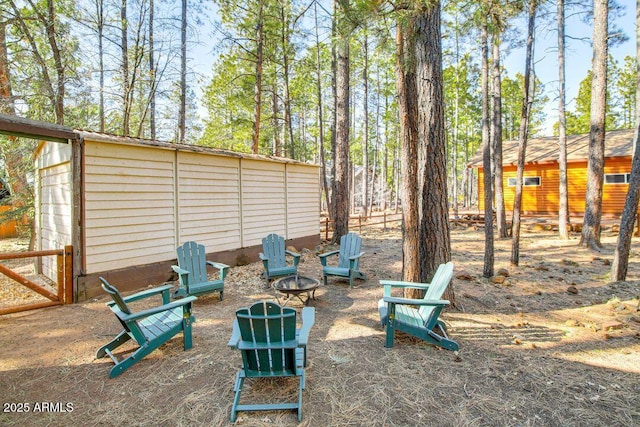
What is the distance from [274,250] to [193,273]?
1542 millimetres

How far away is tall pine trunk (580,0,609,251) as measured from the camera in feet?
27.9

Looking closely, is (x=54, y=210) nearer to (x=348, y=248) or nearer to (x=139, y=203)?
(x=139, y=203)

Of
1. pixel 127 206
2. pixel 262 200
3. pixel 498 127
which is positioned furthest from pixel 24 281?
pixel 498 127

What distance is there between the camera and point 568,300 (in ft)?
16.3

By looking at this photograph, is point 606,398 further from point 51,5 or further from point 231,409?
point 51,5

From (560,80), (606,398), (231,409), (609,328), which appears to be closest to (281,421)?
(231,409)

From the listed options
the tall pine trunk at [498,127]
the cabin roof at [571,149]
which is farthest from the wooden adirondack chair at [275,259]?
the cabin roof at [571,149]

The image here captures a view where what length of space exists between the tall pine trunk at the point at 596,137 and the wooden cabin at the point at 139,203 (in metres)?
9.00

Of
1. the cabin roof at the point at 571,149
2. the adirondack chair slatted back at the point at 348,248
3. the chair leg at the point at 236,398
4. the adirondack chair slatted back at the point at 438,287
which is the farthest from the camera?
the cabin roof at the point at 571,149

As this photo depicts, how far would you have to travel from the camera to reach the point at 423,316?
3.52 metres

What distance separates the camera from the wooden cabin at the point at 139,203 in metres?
5.05

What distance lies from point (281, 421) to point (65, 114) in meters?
11.2

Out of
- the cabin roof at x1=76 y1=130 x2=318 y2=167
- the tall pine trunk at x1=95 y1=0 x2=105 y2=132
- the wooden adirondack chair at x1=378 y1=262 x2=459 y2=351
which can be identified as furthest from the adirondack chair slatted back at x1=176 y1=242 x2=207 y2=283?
the tall pine trunk at x1=95 y1=0 x2=105 y2=132

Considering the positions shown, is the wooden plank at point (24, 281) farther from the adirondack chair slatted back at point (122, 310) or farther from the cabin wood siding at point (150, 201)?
the adirondack chair slatted back at point (122, 310)
